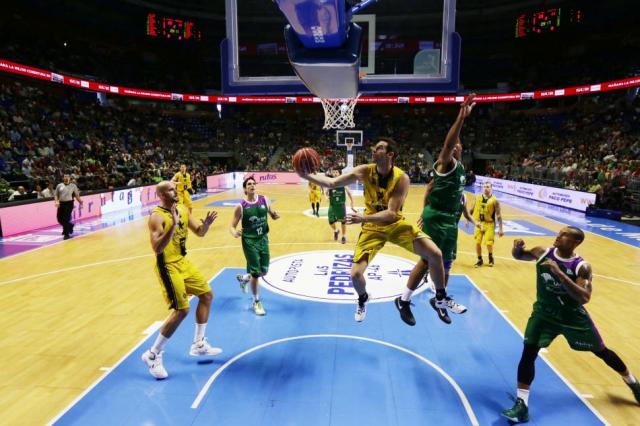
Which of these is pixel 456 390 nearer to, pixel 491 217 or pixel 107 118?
pixel 491 217

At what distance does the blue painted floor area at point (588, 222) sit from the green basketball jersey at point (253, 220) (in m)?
11.8

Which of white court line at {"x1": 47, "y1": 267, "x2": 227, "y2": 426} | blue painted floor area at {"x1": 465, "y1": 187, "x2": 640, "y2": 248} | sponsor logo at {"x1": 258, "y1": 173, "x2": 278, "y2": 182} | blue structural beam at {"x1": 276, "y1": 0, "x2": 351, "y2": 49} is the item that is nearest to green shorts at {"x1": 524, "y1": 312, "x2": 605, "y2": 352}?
blue structural beam at {"x1": 276, "y1": 0, "x2": 351, "y2": 49}

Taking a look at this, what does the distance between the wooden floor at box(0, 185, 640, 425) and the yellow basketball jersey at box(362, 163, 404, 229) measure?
2.79 meters

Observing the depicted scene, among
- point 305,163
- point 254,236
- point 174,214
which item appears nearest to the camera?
point 305,163

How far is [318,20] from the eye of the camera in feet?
19.4

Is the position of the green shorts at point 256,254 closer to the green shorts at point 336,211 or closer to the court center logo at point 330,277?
the court center logo at point 330,277

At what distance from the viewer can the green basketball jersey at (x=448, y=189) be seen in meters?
4.75

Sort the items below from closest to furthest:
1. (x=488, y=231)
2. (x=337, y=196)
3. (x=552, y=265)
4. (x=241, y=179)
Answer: (x=552, y=265), (x=488, y=231), (x=337, y=196), (x=241, y=179)

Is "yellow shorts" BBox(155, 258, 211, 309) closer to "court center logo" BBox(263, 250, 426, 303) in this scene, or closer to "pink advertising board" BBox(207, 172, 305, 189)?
"court center logo" BBox(263, 250, 426, 303)

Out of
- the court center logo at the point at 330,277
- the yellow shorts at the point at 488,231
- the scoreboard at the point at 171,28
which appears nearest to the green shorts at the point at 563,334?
the court center logo at the point at 330,277

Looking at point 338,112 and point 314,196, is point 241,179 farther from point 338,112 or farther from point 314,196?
point 338,112

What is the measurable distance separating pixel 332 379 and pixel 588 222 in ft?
50.3

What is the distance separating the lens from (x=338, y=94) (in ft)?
32.0

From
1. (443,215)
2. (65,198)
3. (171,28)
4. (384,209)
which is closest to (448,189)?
(443,215)
